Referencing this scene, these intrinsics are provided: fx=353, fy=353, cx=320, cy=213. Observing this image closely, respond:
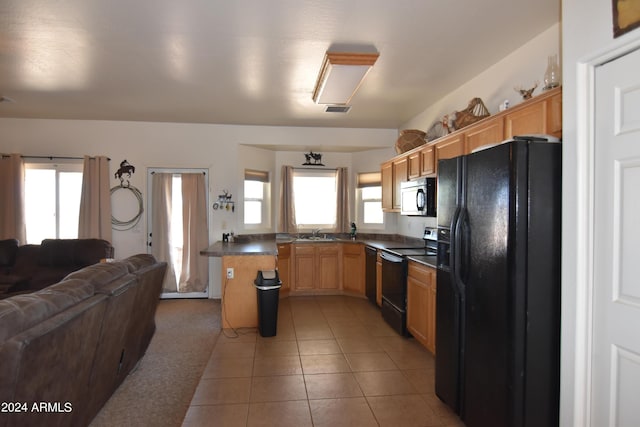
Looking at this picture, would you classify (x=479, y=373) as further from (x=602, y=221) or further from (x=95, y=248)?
(x=95, y=248)

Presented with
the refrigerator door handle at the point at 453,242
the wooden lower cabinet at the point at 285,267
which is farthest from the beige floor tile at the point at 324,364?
the wooden lower cabinet at the point at 285,267

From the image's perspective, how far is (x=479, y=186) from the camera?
2094 mm

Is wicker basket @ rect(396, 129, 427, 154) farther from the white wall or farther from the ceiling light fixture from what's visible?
the ceiling light fixture

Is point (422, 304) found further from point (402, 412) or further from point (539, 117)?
point (539, 117)

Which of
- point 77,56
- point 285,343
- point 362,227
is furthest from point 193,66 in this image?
point 362,227

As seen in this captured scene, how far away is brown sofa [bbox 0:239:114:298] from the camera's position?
168 inches

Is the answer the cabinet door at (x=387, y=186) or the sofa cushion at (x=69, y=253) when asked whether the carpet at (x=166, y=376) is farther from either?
the cabinet door at (x=387, y=186)

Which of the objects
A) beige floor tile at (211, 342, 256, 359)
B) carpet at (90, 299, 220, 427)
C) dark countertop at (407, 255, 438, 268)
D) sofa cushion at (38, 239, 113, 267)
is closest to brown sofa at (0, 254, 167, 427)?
carpet at (90, 299, 220, 427)

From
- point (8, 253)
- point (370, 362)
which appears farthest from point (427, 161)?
point (8, 253)

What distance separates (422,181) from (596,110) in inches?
86.4

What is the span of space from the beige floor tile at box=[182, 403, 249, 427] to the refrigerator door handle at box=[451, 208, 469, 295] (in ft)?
5.45

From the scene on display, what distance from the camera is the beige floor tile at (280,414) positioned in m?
2.30

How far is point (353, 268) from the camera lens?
561cm

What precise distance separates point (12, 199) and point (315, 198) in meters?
4.44
